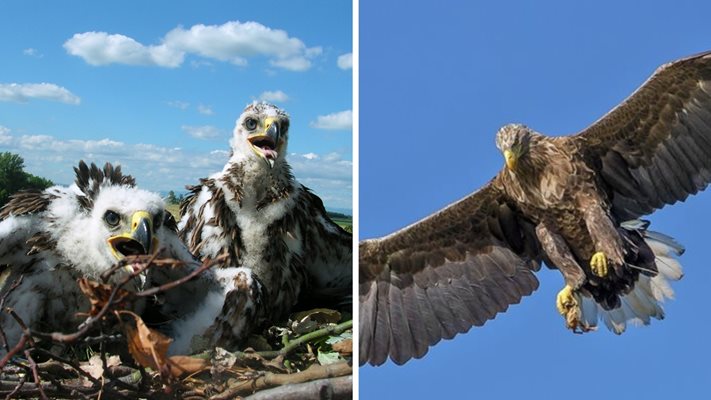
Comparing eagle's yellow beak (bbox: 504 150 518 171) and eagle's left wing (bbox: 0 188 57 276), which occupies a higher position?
eagle's yellow beak (bbox: 504 150 518 171)

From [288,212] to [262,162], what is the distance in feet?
0.53

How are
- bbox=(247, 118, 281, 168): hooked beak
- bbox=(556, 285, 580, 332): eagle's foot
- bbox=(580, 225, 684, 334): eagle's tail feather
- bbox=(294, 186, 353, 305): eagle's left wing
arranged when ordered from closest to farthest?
bbox=(247, 118, 281, 168): hooked beak
bbox=(294, 186, 353, 305): eagle's left wing
bbox=(556, 285, 580, 332): eagle's foot
bbox=(580, 225, 684, 334): eagle's tail feather

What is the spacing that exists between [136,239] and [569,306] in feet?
7.21

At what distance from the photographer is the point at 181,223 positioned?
249cm

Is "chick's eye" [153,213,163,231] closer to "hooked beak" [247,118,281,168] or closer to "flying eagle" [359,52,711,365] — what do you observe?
"hooked beak" [247,118,281,168]

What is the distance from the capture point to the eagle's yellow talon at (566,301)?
365 cm

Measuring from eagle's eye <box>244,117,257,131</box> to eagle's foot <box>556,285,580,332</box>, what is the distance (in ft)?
5.68

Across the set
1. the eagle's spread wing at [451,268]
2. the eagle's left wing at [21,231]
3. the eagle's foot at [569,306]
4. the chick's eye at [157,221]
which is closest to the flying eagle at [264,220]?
the chick's eye at [157,221]

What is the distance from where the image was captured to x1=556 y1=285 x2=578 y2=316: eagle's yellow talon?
365cm

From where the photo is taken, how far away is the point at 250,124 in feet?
7.97

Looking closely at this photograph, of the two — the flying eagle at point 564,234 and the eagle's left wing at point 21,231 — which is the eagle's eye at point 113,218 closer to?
the eagle's left wing at point 21,231

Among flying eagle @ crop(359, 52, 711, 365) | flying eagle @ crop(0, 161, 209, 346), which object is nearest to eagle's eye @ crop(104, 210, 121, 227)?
flying eagle @ crop(0, 161, 209, 346)

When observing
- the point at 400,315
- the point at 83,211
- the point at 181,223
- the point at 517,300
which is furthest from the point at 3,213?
the point at 517,300

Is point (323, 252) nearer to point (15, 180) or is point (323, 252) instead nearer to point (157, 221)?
point (157, 221)
